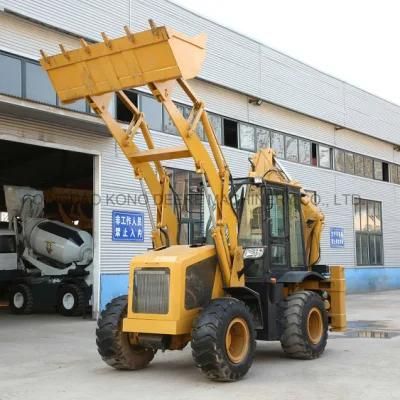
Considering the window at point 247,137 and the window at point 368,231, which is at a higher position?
the window at point 247,137

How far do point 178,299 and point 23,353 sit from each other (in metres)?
4.04

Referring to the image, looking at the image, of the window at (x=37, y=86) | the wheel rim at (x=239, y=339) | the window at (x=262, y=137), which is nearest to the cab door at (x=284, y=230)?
the wheel rim at (x=239, y=339)

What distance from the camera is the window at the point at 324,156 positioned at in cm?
2473

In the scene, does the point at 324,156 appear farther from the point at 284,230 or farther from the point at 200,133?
the point at 284,230

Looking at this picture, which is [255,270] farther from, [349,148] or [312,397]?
[349,148]

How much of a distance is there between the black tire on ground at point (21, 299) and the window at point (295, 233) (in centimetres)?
1006

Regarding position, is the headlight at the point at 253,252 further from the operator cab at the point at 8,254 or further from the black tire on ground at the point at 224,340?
the operator cab at the point at 8,254

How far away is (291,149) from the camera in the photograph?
2298cm

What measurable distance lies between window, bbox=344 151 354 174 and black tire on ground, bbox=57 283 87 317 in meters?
13.9

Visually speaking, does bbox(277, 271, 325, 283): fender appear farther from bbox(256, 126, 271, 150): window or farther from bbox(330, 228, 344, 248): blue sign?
bbox(330, 228, 344, 248): blue sign

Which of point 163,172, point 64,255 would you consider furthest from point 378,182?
point 163,172

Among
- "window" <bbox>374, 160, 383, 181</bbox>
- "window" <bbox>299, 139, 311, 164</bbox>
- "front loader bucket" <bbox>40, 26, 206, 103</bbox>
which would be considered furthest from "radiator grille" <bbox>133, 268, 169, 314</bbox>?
"window" <bbox>374, 160, 383, 181</bbox>

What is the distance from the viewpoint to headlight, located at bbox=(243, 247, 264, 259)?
28.6 feet

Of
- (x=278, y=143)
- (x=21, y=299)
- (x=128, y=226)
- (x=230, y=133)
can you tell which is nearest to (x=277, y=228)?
(x=128, y=226)
